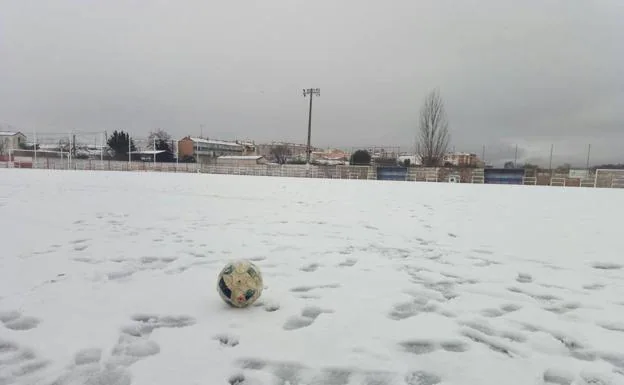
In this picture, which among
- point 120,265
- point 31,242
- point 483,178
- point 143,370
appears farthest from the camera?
point 483,178

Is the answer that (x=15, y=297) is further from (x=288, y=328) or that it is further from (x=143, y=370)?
(x=288, y=328)

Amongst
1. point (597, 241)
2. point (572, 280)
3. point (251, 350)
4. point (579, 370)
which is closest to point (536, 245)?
point (597, 241)

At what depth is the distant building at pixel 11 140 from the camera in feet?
196

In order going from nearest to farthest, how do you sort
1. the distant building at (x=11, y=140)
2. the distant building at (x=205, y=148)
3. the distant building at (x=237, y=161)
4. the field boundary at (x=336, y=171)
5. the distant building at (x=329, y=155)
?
the field boundary at (x=336, y=171), the distant building at (x=237, y=161), the distant building at (x=11, y=140), the distant building at (x=205, y=148), the distant building at (x=329, y=155)

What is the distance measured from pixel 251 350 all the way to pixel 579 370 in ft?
5.83

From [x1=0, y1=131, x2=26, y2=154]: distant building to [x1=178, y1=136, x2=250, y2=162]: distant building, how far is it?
25.4 m

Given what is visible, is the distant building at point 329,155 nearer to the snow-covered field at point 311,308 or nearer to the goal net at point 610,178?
the goal net at point 610,178

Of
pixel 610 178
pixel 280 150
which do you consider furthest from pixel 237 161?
pixel 610 178

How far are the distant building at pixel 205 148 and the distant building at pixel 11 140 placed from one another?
2538 cm

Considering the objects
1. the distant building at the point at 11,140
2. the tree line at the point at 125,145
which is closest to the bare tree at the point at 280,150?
the tree line at the point at 125,145

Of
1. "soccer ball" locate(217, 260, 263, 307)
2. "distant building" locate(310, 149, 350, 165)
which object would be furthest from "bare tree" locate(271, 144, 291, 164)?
"soccer ball" locate(217, 260, 263, 307)

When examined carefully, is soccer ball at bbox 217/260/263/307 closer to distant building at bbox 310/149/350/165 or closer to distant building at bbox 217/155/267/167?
distant building at bbox 217/155/267/167

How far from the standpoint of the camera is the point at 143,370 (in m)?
1.94

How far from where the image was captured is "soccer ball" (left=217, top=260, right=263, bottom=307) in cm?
272
